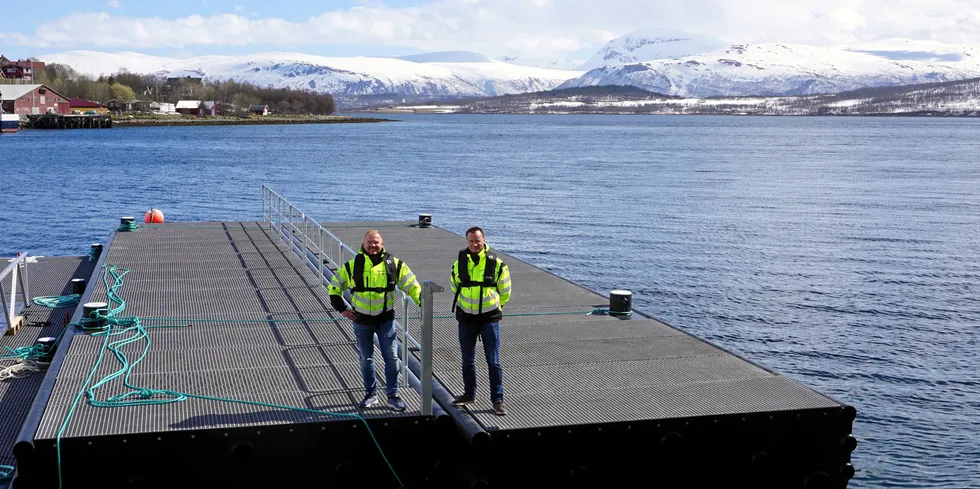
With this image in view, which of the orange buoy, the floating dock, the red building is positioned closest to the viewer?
the floating dock

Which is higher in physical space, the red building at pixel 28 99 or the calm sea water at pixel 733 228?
the red building at pixel 28 99

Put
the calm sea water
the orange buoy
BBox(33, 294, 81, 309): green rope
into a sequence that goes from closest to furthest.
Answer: BBox(33, 294, 81, 309): green rope → the calm sea water → the orange buoy

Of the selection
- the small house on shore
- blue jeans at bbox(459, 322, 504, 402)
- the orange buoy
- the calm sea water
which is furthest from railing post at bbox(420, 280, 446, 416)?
the small house on shore

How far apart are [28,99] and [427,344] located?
17856 centimetres

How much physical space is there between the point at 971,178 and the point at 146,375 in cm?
6435

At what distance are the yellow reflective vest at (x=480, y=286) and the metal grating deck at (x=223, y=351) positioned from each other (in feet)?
4.09

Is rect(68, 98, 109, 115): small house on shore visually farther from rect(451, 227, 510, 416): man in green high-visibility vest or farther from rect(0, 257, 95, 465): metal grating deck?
rect(451, 227, 510, 416): man in green high-visibility vest

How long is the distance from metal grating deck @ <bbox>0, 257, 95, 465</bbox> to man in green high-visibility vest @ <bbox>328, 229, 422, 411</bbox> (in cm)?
400

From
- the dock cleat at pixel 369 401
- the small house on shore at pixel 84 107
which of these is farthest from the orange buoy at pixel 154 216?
the small house on shore at pixel 84 107

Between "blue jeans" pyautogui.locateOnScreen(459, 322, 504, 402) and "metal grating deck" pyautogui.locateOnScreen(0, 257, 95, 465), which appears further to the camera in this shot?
"metal grating deck" pyautogui.locateOnScreen(0, 257, 95, 465)

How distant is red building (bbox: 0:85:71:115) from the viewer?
538ft

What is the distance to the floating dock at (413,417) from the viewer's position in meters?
8.97

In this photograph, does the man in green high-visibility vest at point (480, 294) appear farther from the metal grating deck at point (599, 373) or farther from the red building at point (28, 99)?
the red building at point (28, 99)

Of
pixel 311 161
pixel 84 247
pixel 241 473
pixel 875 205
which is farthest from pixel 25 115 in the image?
pixel 241 473
